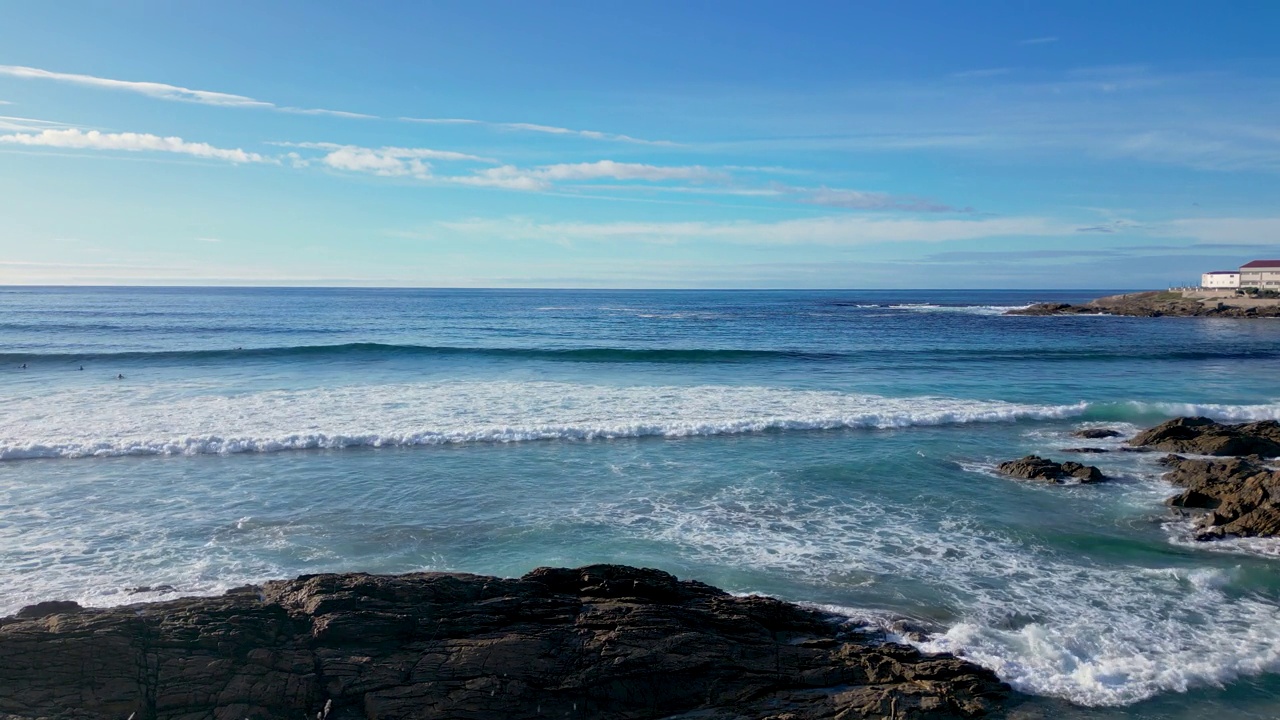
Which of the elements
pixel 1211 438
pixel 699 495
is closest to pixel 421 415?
pixel 699 495

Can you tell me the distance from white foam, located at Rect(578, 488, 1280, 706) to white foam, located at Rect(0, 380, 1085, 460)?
6.32 m

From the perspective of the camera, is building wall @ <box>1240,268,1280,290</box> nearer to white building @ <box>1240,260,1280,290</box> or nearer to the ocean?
white building @ <box>1240,260,1280,290</box>

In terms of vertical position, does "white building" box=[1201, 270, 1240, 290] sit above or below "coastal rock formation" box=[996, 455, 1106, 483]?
above

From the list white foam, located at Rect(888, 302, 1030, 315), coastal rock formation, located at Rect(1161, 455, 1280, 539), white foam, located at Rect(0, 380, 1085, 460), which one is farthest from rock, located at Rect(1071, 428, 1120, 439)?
white foam, located at Rect(888, 302, 1030, 315)

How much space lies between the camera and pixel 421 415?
2008 cm

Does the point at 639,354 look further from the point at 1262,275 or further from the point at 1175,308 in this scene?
the point at 1262,275

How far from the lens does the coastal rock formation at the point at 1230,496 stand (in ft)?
37.1

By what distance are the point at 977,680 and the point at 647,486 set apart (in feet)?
25.0

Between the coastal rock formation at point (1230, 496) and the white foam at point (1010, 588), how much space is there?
7.59 feet

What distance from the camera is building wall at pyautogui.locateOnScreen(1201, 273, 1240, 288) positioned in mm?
82312

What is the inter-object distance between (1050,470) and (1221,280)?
301 ft

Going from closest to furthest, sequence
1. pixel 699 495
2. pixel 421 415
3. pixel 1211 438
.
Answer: pixel 699 495 → pixel 1211 438 → pixel 421 415

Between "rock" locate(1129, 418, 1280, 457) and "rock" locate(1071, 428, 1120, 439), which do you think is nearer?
"rock" locate(1129, 418, 1280, 457)

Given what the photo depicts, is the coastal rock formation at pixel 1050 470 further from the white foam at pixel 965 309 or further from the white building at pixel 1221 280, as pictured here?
the white building at pixel 1221 280
